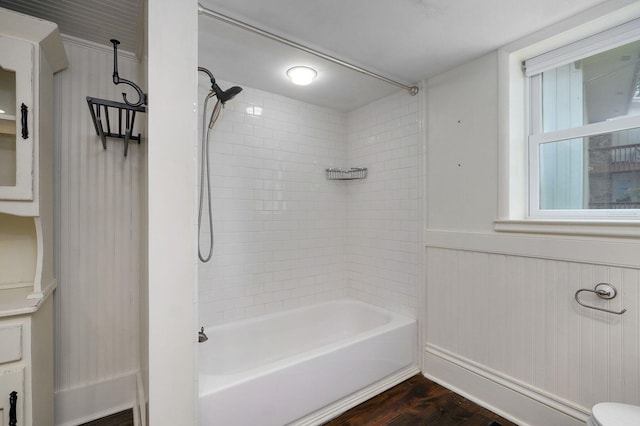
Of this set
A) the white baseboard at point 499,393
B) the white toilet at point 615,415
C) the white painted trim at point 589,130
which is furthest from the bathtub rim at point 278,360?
the white painted trim at point 589,130

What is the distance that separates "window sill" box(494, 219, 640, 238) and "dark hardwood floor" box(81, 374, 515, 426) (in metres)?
1.14

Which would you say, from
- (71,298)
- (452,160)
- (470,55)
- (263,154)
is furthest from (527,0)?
(71,298)

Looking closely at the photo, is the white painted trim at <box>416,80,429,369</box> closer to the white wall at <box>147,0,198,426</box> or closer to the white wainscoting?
the white wainscoting

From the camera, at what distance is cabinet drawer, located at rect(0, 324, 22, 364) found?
1.23m

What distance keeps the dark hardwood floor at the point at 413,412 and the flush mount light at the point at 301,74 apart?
2.23 meters

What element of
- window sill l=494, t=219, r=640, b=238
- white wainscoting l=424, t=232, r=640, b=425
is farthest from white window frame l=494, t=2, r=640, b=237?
white wainscoting l=424, t=232, r=640, b=425

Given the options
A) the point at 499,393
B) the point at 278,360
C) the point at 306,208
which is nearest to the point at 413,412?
the point at 499,393

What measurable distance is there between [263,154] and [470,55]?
5.39ft

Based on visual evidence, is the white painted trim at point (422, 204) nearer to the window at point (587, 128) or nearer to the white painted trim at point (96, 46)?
the window at point (587, 128)

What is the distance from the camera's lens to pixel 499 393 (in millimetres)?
1845

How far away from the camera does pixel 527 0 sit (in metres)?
1.42

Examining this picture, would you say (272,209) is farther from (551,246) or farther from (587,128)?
(587,128)

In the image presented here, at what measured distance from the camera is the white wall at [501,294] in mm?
1459

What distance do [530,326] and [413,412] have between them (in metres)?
0.88
